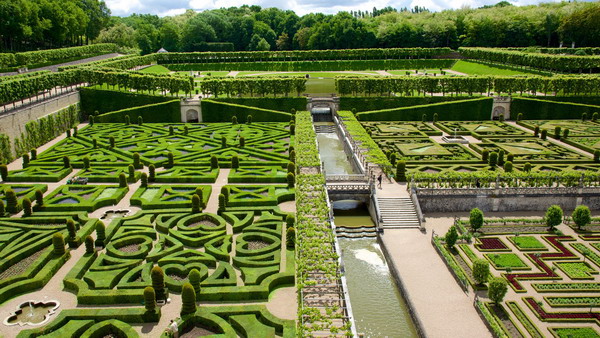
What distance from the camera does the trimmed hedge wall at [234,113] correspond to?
5781 cm

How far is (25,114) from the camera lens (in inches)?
1864

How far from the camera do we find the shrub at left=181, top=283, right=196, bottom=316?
1988 centimetres

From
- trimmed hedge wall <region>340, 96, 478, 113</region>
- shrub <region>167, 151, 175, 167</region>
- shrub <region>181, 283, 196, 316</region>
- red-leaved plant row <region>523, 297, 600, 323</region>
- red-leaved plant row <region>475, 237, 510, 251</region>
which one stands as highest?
trimmed hedge wall <region>340, 96, 478, 113</region>

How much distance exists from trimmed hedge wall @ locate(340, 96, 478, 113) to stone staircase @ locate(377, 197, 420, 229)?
30299mm

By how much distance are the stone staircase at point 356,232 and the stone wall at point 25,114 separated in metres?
33.6

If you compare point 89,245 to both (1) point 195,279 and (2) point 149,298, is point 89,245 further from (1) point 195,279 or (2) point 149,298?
(1) point 195,279

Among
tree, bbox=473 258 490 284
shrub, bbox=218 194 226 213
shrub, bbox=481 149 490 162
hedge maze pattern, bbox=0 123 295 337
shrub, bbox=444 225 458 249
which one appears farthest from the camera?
shrub, bbox=481 149 490 162

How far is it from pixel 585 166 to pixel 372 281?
25.4 meters

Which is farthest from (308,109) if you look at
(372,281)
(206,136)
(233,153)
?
(372,281)

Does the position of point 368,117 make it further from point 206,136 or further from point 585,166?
point 585,166

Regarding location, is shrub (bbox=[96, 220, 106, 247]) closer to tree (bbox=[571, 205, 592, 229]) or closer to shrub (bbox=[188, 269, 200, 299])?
shrub (bbox=[188, 269, 200, 299])

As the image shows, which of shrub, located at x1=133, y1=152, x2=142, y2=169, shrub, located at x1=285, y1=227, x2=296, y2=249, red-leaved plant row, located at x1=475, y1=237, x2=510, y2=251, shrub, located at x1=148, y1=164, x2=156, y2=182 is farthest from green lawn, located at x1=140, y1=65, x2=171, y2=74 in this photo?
red-leaved plant row, located at x1=475, y1=237, x2=510, y2=251

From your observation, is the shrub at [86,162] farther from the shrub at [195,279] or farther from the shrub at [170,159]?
the shrub at [195,279]

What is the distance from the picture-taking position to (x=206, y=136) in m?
50.3
